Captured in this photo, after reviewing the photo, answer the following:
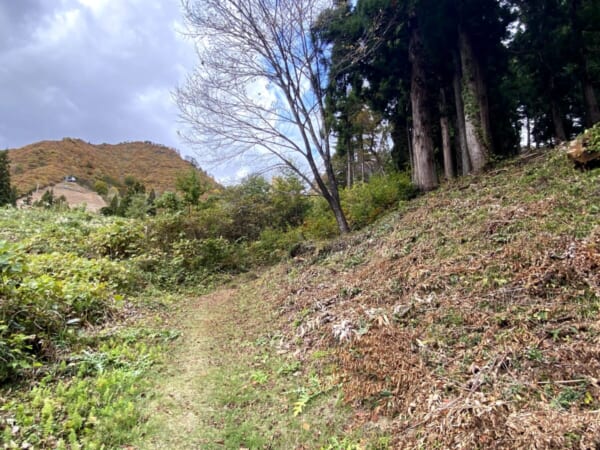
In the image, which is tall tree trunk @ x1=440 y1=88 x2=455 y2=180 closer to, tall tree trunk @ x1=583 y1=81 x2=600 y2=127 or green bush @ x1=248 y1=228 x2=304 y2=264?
tall tree trunk @ x1=583 y1=81 x2=600 y2=127

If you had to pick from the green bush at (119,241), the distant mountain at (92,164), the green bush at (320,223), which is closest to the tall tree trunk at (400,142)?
the green bush at (320,223)

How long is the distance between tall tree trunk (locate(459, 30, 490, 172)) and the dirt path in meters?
7.40

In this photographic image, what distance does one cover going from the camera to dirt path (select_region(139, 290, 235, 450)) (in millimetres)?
2223

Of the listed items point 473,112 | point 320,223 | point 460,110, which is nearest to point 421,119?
point 460,110

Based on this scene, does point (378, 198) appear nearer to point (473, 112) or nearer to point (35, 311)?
point (473, 112)

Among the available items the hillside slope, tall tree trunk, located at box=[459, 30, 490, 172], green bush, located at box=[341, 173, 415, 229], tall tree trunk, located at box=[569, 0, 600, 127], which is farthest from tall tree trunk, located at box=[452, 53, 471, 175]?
tall tree trunk, located at box=[569, 0, 600, 127]

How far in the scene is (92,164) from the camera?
52.3 meters

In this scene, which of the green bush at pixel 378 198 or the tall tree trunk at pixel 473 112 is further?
the green bush at pixel 378 198

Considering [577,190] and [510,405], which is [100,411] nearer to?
[510,405]

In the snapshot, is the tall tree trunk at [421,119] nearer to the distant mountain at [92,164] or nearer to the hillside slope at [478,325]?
the hillside slope at [478,325]

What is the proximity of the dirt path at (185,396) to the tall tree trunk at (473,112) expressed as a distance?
7.40m

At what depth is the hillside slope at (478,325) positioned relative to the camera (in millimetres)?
1709

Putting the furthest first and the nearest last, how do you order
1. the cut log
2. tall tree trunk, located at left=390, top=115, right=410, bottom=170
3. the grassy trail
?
tall tree trunk, located at left=390, top=115, right=410, bottom=170, the cut log, the grassy trail

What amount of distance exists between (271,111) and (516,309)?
7.41m
